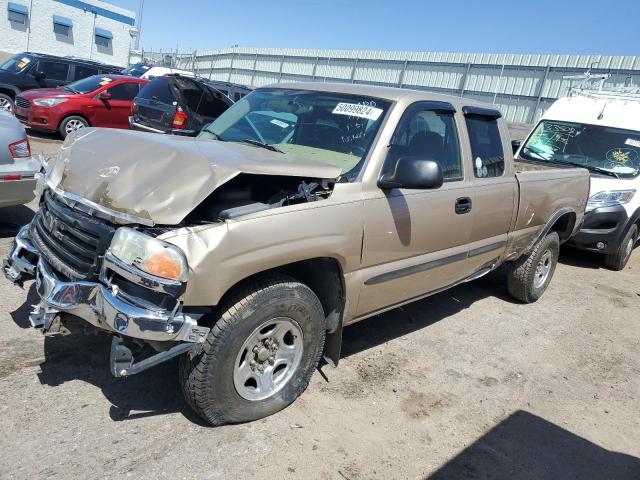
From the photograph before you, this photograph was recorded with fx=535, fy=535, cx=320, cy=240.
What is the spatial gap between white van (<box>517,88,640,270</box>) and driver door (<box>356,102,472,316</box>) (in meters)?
3.94

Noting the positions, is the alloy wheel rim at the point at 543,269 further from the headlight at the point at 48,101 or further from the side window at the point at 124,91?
the headlight at the point at 48,101

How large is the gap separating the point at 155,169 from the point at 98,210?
0.36m

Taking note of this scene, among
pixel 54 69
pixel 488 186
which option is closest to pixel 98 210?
pixel 488 186

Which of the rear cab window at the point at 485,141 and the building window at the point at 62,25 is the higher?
the building window at the point at 62,25

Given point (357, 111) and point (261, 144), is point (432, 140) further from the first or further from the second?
point (261, 144)

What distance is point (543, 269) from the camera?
5.98 m

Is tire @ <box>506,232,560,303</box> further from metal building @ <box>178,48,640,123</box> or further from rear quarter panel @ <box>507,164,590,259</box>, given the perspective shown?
metal building @ <box>178,48,640,123</box>

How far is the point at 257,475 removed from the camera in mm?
2723

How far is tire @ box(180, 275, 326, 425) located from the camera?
277 centimetres

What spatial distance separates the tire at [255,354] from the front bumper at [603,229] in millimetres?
5457

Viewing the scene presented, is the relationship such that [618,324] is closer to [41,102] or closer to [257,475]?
[257,475]

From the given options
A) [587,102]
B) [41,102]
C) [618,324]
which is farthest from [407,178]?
[41,102]

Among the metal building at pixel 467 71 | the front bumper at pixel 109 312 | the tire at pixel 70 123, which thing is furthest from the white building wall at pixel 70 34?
the front bumper at pixel 109 312

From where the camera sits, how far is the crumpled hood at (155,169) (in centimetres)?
267
